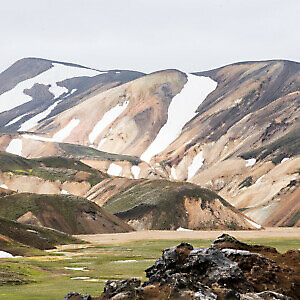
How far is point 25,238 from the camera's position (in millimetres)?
107312

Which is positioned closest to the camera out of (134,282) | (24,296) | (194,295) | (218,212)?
(194,295)

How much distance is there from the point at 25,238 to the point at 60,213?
4833cm

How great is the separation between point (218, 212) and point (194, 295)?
534 ft

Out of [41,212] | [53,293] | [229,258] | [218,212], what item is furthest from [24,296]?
[218,212]

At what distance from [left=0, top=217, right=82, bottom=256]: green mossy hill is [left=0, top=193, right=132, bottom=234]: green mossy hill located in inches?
995

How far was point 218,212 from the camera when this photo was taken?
7269 inches

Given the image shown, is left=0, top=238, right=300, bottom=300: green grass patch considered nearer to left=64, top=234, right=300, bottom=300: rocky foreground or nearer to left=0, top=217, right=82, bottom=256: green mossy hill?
left=64, top=234, right=300, bottom=300: rocky foreground

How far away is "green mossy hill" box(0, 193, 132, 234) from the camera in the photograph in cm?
15038

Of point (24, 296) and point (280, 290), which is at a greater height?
point (280, 290)

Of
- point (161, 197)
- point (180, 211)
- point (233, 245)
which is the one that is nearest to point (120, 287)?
point (233, 245)

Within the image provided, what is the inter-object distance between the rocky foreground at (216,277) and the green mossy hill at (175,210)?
476ft

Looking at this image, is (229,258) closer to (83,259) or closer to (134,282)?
(134,282)

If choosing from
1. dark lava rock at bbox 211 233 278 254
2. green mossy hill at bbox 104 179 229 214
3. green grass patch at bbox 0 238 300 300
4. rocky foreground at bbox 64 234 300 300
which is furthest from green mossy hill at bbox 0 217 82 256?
green mossy hill at bbox 104 179 229 214

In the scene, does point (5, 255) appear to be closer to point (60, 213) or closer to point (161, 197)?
point (60, 213)
